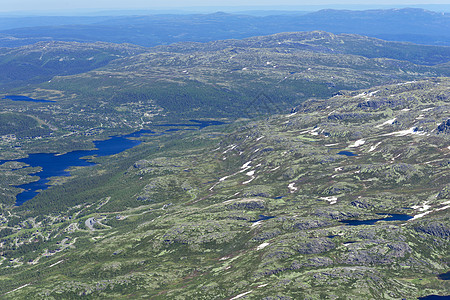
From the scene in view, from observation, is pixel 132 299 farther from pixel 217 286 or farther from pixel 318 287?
pixel 318 287

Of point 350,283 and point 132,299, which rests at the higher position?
point 350,283

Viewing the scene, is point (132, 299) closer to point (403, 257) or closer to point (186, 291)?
point (186, 291)

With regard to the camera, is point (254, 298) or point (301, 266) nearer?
point (254, 298)

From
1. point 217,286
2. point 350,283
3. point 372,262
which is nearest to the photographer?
point 350,283

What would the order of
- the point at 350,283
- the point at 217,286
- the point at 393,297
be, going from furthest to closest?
the point at 217,286 < the point at 350,283 < the point at 393,297

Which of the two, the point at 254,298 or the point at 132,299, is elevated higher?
the point at 254,298

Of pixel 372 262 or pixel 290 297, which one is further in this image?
pixel 372 262

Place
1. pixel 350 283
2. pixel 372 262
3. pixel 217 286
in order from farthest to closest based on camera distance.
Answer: pixel 372 262 → pixel 217 286 → pixel 350 283

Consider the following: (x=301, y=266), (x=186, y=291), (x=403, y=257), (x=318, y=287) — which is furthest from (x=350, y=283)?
(x=186, y=291)

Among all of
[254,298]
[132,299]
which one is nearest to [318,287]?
[254,298]
